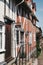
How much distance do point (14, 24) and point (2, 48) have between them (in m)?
3.56

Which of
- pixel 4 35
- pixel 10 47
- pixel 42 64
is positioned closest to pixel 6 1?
pixel 4 35

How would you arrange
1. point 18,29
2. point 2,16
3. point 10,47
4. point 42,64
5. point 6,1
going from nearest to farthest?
point 2,16, point 6,1, point 10,47, point 18,29, point 42,64

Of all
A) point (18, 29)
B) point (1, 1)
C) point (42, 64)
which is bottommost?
point (42, 64)

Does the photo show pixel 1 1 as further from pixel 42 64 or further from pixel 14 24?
pixel 42 64

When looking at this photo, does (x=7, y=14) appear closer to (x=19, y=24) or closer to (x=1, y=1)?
(x=1, y=1)

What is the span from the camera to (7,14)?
16.4 metres

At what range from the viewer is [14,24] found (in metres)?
18.4

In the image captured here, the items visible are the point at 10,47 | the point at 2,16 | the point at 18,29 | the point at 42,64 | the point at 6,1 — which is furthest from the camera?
the point at 42,64

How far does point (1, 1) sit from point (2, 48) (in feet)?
8.93

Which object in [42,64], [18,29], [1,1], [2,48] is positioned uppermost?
[1,1]

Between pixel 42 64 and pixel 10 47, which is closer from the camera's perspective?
pixel 10 47

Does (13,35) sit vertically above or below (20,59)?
above

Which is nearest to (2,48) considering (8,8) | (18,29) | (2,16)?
(2,16)

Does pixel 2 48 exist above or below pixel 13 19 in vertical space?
below
